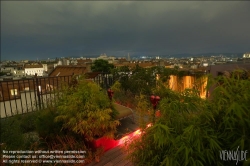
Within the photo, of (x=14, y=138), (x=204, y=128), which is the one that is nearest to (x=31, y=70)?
(x=14, y=138)

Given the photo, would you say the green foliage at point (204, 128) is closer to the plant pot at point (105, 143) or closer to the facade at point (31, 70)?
the plant pot at point (105, 143)

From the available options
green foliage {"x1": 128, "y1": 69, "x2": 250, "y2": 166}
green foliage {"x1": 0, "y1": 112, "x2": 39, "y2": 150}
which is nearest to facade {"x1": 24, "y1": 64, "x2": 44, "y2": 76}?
green foliage {"x1": 0, "y1": 112, "x2": 39, "y2": 150}

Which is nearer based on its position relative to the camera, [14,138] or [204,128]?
[204,128]

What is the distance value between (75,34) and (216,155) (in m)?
91.9

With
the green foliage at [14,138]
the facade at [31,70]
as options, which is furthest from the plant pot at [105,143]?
the facade at [31,70]

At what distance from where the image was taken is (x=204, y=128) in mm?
1053

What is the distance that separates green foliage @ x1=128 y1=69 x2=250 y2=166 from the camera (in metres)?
0.91

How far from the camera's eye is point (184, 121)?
1197 millimetres

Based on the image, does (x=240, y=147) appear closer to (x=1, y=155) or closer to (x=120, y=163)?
(x=120, y=163)

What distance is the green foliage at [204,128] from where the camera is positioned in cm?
91

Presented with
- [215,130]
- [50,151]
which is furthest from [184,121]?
[50,151]

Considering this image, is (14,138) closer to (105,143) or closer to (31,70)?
(105,143)

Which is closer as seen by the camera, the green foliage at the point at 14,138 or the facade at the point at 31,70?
the green foliage at the point at 14,138

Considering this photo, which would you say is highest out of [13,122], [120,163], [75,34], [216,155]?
[75,34]
